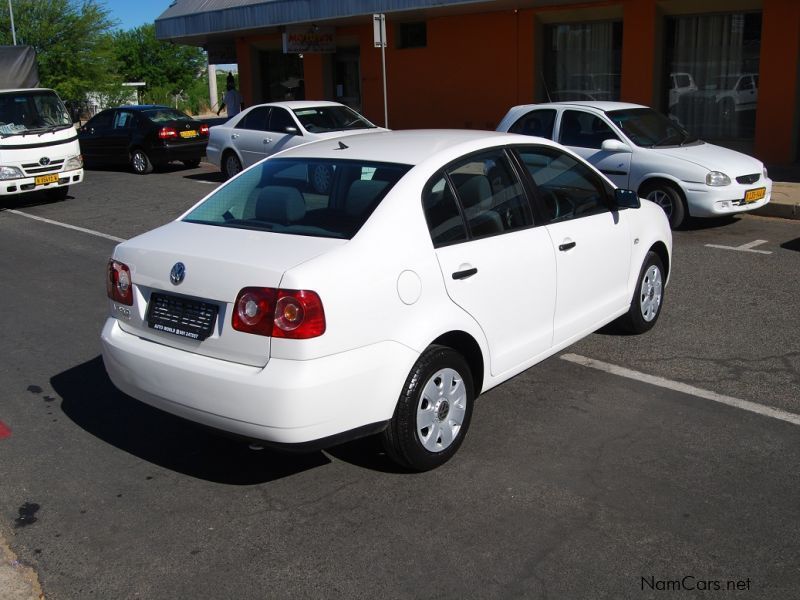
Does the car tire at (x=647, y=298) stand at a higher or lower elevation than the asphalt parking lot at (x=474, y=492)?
higher

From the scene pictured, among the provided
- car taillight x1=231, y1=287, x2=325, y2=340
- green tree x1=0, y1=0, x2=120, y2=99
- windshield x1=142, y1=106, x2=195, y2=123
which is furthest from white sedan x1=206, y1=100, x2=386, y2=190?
green tree x1=0, y1=0, x2=120, y2=99

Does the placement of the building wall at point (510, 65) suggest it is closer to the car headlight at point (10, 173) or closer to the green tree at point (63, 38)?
the car headlight at point (10, 173)

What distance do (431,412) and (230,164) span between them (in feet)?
42.7

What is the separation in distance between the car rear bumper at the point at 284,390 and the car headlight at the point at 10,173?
11.2 meters

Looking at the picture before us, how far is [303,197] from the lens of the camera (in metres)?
4.89

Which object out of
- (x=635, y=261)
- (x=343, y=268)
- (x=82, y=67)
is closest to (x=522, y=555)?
(x=343, y=268)

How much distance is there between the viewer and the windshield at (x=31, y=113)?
14406mm

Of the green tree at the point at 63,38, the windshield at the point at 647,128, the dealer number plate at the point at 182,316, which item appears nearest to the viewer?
the dealer number plate at the point at 182,316

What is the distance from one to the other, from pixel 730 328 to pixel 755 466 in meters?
2.62

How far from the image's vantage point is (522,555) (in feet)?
12.3

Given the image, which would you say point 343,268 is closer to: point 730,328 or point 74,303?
point 730,328

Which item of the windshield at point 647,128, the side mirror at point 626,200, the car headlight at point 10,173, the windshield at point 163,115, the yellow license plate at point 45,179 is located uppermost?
the windshield at point 163,115

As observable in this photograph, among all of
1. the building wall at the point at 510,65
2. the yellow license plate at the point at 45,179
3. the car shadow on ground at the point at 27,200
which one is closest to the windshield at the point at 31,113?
the yellow license plate at the point at 45,179

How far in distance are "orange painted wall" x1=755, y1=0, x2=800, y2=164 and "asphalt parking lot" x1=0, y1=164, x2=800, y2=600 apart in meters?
10.1
